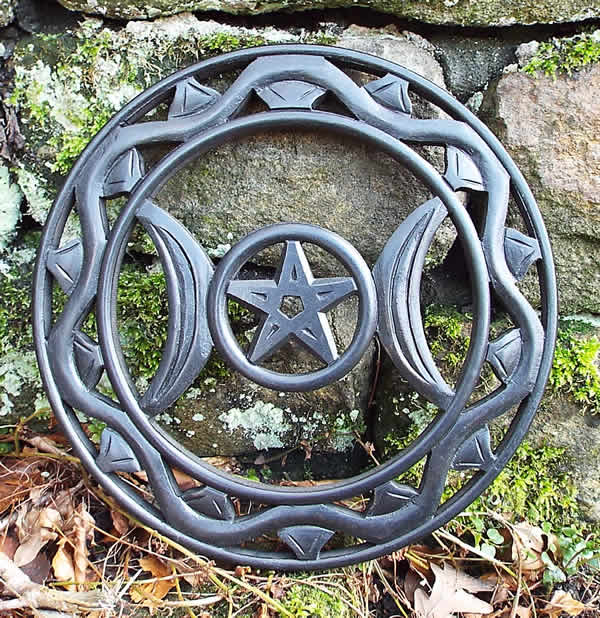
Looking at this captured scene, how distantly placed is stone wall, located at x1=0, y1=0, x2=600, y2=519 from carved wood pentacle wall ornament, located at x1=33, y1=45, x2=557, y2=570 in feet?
0.25

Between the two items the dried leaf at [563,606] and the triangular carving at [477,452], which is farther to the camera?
the dried leaf at [563,606]

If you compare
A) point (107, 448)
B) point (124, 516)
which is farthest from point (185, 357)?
point (124, 516)

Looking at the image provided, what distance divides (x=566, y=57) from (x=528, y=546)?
78 cm

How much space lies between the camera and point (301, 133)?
1.00 m

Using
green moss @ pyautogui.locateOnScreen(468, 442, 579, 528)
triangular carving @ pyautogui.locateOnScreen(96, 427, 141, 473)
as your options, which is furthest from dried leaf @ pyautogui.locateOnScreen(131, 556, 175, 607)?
green moss @ pyautogui.locateOnScreen(468, 442, 579, 528)

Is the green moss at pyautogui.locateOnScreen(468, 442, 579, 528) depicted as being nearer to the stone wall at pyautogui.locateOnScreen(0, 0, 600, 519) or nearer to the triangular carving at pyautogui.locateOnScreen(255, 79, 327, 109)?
the stone wall at pyautogui.locateOnScreen(0, 0, 600, 519)

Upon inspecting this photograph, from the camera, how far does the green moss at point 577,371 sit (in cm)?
108

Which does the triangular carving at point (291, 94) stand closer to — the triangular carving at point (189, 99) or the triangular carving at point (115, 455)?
the triangular carving at point (189, 99)

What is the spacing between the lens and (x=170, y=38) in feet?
3.36

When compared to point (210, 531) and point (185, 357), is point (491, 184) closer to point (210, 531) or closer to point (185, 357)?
point (185, 357)

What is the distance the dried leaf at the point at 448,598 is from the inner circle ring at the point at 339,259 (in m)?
0.41

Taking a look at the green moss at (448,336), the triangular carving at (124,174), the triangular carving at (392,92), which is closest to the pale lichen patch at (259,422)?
the green moss at (448,336)

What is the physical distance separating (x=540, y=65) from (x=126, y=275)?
0.73 m

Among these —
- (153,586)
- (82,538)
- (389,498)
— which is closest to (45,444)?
(82,538)
